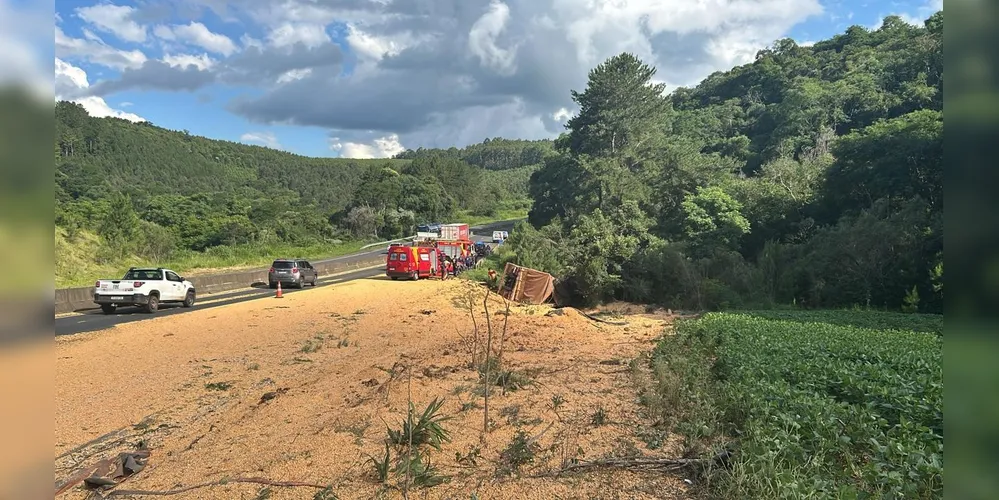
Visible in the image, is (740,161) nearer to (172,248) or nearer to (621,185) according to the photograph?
(621,185)

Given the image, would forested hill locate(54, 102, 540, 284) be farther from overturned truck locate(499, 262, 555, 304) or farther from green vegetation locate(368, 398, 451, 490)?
overturned truck locate(499, 262, 555, 304)

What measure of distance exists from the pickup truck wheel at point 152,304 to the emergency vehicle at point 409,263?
1272 cm

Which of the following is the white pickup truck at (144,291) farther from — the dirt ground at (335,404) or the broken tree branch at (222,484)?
the broken tree branch at (222,484)

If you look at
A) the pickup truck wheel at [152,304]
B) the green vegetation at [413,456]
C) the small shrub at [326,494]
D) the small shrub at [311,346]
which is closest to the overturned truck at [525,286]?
the small shrub at [311,346]

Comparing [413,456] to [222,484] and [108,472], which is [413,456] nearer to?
[222,484]

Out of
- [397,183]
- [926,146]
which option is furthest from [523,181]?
[926,146]

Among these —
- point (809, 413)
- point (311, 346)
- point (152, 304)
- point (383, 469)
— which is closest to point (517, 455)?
point (383, 469)

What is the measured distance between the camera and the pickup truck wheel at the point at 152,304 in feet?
68.9

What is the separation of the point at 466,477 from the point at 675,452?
213 cm

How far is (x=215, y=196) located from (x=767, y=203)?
223 ft

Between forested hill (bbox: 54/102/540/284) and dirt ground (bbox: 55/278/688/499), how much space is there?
11.2 ft

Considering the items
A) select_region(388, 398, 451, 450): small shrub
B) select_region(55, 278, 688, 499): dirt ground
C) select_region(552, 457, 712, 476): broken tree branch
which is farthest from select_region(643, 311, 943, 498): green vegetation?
select_region(388, 398, 451, 450): small shrub

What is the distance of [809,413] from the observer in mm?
5781

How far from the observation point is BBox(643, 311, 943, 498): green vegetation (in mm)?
4340
